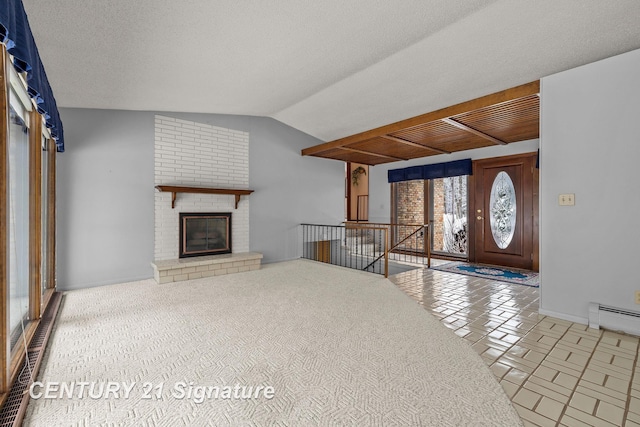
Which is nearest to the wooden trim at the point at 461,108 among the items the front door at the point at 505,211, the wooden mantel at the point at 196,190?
the wooden mantel at the point at 196,190

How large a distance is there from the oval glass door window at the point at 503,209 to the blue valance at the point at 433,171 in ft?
2.03

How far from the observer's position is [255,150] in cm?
566

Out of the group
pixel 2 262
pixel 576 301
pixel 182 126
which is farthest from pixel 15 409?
pixel 576 301

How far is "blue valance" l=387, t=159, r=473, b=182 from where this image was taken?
6.11 metres

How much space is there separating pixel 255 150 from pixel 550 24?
181 inches

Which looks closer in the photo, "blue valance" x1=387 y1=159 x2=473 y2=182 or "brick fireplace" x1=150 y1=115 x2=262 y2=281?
"brick fireplace" x1=150 y1=115 x2=262 y2=281

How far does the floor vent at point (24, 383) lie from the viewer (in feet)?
4.79

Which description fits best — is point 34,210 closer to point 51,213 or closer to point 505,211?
point 51,213

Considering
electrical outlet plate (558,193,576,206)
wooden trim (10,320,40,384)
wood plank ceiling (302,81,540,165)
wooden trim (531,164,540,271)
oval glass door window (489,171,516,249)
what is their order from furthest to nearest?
1. oval glass door window (489,171,516,249)
2. wooden trim (531,164,540,271)
3. wood plank ceiling (302,81,540,165)
4. electrical outlet plate (558,193,576,206)
5. wooden trim (10,320,40,384)

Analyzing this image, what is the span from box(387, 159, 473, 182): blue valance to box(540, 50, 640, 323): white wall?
3.02 meters

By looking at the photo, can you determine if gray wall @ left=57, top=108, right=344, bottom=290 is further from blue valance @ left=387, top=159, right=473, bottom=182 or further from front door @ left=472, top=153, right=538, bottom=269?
front door @ left=472, top=153, right=538, bottom=269

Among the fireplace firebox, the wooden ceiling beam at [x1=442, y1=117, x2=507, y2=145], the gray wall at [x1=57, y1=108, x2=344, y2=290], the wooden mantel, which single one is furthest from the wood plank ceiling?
the fireplace firebox

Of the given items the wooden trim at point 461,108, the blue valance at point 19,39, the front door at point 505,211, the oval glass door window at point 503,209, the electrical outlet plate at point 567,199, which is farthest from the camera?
the oval glass door window at point 503,209

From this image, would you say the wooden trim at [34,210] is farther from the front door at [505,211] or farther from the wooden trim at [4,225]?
the front door at [505,211]
